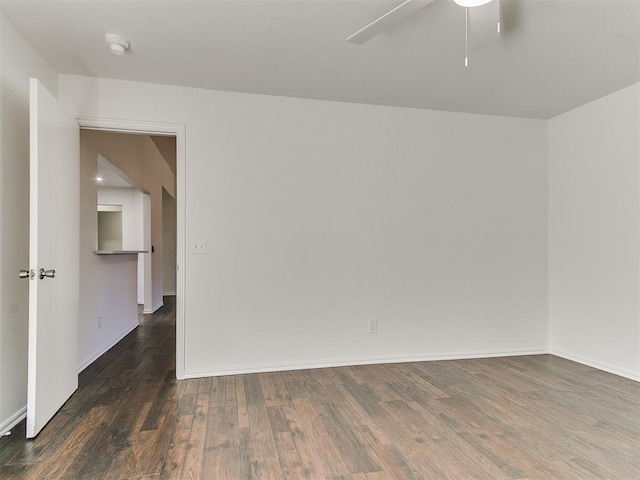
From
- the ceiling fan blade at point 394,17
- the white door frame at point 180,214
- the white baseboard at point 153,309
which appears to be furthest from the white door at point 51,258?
the white baseboard at point 153,309

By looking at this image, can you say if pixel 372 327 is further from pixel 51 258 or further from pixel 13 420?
pixel 13 420

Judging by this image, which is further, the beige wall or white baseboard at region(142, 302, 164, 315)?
the beige wall

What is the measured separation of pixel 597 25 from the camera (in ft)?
7.40

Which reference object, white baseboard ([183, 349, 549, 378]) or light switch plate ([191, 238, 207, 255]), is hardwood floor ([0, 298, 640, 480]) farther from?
light switch plate ([191, 238, 207, 255])

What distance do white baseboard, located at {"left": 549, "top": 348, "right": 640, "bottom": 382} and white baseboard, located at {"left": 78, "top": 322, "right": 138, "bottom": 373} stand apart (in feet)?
14.4

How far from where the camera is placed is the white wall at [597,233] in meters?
3.14

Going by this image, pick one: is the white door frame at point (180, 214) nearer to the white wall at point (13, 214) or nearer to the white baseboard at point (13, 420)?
the white wall at point (13, 214)

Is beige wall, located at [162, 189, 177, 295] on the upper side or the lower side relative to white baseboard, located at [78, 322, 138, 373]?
upper

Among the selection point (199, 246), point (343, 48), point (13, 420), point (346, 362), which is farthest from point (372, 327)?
point (13, 420)

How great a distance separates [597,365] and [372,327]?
1.98 m

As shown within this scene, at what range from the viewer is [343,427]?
2.25 m

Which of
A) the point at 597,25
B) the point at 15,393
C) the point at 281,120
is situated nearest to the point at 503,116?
the point at 597,25

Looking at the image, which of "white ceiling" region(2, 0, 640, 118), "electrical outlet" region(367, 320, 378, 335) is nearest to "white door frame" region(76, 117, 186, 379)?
"white ceiling" region(2, 0, 640, 118)

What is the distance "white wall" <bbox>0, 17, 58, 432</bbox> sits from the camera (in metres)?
2.18
